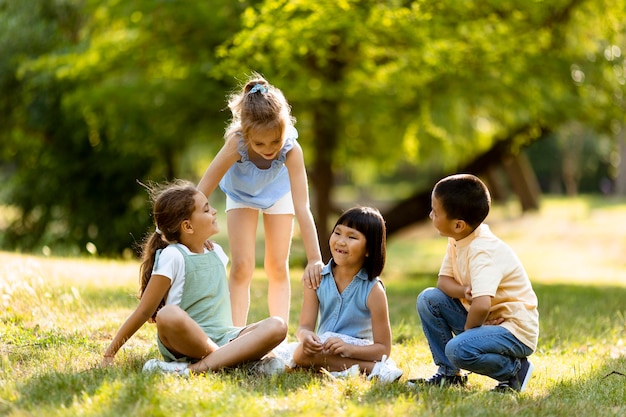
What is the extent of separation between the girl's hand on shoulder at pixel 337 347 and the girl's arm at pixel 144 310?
0.87m

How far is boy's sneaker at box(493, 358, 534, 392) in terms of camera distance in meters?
3.92

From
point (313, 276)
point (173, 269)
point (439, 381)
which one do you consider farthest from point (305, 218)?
point (439, 381)

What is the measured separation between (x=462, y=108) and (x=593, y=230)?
32.5 feet

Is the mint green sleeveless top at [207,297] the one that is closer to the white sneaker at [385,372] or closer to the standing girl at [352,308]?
the standing girl at [352,308]

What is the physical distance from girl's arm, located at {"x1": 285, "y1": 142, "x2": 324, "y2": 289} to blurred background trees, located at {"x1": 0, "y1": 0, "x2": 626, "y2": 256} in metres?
4.52

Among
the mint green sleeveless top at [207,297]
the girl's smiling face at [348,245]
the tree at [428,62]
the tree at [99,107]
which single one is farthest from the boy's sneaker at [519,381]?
the tree at [99,107]

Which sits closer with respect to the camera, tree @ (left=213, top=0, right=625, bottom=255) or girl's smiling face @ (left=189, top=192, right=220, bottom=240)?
girl's smiling face @ (left=189, top=192, right=220, bottom=240)

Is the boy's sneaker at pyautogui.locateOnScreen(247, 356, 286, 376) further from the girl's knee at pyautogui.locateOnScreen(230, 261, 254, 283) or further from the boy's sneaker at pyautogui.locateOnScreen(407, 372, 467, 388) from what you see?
Answer: the girl's knee at pyautogui.locateOnScreen(230, 261, 254, 283)

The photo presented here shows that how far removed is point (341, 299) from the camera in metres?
4.17

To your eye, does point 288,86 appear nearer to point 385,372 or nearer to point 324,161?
point 324,161

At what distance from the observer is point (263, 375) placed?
12.9ft

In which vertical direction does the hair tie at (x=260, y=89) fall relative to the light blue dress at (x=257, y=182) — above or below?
above

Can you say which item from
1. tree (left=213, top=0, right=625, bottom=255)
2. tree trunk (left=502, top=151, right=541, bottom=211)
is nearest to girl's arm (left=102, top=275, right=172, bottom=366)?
tree (left=213, top=0, right=625, bottom=255)

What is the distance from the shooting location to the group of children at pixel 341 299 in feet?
12.5
